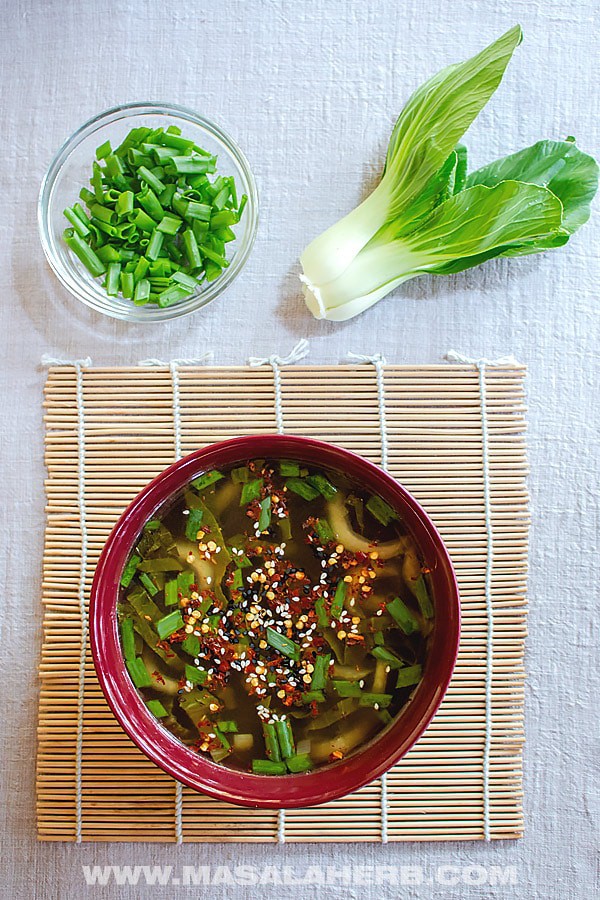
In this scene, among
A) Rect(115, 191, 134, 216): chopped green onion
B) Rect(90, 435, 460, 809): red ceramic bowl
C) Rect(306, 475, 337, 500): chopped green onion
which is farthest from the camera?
Rect(115, 191, 134, 216): chopped green onion

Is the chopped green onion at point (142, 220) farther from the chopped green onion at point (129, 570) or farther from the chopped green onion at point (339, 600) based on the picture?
the chopped green onion at point (339, 600)

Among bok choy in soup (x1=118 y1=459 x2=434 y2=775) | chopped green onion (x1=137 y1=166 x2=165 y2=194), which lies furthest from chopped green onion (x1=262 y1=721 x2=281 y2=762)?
chopped green onion (x1=137 y1=166 x2=165 y2=194)

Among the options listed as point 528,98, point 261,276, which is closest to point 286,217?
point 261,276

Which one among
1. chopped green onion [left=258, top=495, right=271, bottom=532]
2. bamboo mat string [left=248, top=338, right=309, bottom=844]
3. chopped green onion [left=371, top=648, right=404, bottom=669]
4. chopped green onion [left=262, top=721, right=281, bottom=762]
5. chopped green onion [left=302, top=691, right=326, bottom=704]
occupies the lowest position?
chopped green onion [left=262, top=721, right=281, bottom=762]

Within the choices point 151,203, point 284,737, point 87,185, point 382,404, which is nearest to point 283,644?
point 284,737

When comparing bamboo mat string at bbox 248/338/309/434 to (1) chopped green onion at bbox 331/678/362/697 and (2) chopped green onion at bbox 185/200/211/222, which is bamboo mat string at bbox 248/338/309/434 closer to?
(2) chopped green onion at bbox 185/200/211/222

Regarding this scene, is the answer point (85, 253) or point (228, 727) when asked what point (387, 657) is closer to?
point (228, 727)

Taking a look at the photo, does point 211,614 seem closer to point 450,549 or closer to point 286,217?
point 450,549
